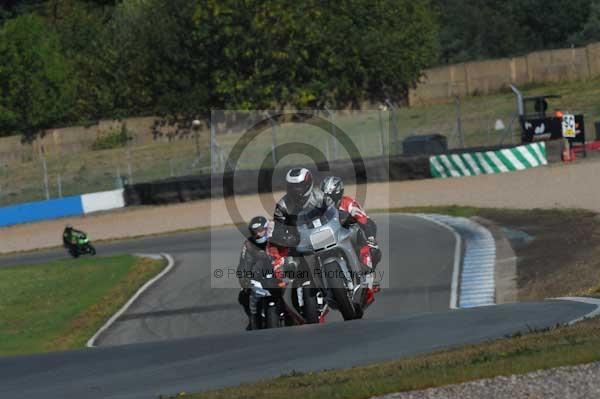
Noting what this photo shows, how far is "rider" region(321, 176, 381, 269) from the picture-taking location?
12289mm

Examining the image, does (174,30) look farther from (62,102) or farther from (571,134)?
(571,134)

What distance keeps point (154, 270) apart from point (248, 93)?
28.6 meters

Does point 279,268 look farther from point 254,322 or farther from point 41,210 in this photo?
point 41,210

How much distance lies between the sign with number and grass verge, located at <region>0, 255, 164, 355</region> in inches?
536

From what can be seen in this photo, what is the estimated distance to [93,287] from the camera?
1956 cm

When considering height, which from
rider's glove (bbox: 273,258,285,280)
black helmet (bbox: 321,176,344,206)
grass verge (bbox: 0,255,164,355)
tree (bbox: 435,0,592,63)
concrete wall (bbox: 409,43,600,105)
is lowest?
grass verge (bbox: 0,255,164,355)

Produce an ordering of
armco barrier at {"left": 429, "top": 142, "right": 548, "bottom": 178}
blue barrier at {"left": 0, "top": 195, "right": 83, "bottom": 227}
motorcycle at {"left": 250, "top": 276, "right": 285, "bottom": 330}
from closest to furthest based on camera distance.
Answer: motorcycle at {"left": 250, "top": 276, "right": 285, "bottom": 330} < armco barrier at {"left": 429, "top": 142, "right": 548, "bottom": 178} < blue barrier at {"left": 0, "top": 195, "right": 83, "bottom": 227}

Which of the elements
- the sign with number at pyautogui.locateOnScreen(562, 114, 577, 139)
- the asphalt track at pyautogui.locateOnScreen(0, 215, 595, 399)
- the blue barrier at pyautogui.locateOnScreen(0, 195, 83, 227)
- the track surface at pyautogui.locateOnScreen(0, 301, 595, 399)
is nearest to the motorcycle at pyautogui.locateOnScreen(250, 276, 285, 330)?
the asphalt track at pyautogui.locateOnScreen(0, 215, 595, 399)

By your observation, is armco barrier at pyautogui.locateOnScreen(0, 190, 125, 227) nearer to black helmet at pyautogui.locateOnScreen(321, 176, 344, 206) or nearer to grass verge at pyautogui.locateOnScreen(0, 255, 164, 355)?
grass verge at pyautogui.locateOnScreen(0, 255, 164, 355)

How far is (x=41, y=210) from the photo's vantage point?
36156 millimetres

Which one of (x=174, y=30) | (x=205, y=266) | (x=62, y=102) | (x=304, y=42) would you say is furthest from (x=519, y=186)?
(x=62, y=102)

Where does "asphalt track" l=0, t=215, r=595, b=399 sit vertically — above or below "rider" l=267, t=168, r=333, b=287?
below

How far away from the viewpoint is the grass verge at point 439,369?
7535 mm

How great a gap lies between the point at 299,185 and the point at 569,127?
67.3ft
